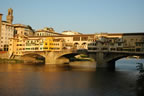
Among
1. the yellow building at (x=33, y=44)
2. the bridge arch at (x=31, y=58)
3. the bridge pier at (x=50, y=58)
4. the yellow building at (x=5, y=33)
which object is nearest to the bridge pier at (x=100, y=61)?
the yellow building at (x=33, y=44)

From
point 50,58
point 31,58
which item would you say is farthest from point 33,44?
point 31,58

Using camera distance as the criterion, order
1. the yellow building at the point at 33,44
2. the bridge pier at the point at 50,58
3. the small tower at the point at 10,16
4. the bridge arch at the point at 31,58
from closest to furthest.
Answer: the bridge pier at the point at 50,58
the yellow building at the point at 33,44
the bridge arch at the point at 31,58
the small tower at the point at 10,16

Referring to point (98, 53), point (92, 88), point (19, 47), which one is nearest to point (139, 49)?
point (98, 53)

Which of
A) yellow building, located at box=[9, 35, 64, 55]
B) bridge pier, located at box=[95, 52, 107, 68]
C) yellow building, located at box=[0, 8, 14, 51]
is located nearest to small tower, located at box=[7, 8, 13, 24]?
yellow building, located at box=[0, 8, 14, 51]

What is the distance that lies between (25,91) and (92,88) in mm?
11338

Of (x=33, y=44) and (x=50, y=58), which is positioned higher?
(x=33, y=44)

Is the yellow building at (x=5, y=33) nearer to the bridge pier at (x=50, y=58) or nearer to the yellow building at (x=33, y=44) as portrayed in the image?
the yellow building at (x=33, y=44)

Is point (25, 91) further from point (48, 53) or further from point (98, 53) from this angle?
point (48, 53)

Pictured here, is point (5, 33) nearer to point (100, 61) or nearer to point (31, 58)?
point (31, 58)

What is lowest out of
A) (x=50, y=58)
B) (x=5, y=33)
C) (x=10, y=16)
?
(x=50, y=58)

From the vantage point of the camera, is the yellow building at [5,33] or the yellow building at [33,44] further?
the yellow building at [5,33]

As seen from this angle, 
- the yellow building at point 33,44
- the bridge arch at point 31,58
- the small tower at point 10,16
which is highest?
the small tower at point 10,16

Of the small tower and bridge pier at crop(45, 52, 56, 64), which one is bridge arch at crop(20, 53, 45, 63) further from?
the small tower

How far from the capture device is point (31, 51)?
83750mm
